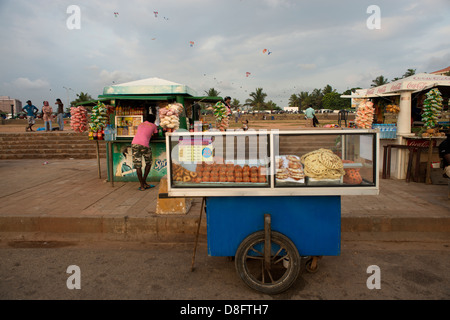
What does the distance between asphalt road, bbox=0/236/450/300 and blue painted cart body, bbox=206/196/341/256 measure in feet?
1.40

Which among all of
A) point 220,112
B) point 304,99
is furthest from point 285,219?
point 304,99

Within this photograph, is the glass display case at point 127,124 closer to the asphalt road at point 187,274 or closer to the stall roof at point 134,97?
the stall roof at point 134,97

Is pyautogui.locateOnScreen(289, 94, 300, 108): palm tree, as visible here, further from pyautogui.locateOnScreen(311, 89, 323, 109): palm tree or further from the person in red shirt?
the person in red shirt

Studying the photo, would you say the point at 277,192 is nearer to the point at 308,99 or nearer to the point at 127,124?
the point at 127,124

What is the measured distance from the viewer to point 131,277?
10.9 feet

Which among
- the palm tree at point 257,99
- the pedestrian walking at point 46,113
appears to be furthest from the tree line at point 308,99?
the pedestrian walking at point 46,113

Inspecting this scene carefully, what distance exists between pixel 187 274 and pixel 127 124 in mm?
4780

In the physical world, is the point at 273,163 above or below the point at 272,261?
above

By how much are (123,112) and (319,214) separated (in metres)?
5.77

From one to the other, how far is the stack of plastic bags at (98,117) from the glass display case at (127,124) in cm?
44

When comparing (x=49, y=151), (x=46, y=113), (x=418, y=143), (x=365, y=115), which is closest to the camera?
(x=365, y=115)

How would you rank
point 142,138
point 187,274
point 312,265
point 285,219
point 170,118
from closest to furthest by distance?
1. point 285,219
2. point 312,265
3. point 187,274
4. point 170,118
5. point 142,138

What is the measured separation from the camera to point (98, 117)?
22.1ft

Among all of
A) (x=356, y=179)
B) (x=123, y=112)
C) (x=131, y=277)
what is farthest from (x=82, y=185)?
(x=356, y=179)
